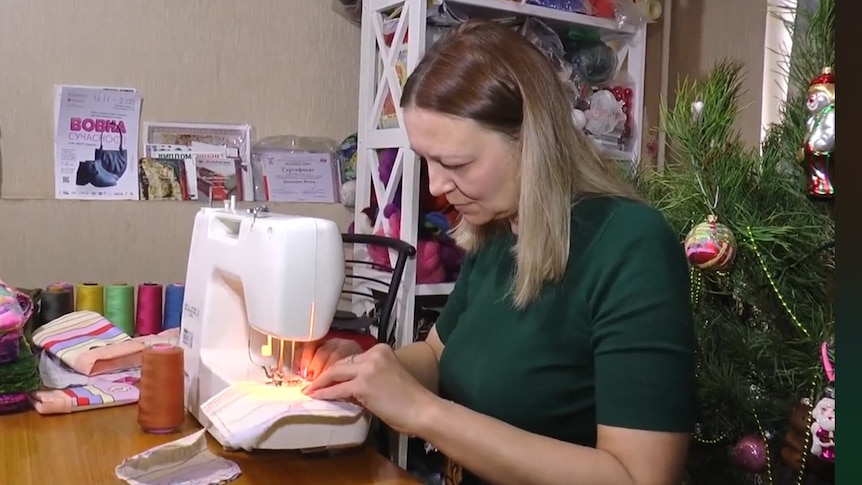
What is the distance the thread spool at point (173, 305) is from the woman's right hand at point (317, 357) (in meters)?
0.75

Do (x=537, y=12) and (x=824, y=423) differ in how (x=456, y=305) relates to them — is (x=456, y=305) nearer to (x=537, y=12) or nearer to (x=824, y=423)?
(x=824, y=423)

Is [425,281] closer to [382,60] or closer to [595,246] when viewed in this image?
[382,60]

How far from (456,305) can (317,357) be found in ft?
0.86

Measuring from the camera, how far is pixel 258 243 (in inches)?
Result: 44.3

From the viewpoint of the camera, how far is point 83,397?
4.31 ft

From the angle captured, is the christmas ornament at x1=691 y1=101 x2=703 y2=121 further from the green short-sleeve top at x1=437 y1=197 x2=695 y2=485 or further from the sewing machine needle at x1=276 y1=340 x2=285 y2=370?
the sewing machine needle at x1=276 y1=340 x2=285 y2=370

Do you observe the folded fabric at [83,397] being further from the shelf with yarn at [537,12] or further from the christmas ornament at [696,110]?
the shelf with yarn at [537,12]

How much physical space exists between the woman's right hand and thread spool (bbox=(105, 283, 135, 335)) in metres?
0.77

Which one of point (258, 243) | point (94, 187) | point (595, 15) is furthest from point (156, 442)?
point (595, 15)

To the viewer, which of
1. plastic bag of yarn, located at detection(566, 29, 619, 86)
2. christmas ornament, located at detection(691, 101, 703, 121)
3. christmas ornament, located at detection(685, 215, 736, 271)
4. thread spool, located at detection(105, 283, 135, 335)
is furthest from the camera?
plastic bag of yarn, located at detection(566, 29, 619, 86)

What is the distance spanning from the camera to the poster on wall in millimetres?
1890

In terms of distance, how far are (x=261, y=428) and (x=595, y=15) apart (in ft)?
5.11

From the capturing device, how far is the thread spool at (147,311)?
1842 mm

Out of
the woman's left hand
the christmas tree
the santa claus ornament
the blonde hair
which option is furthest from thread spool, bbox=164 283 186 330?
the santa claus ornament
